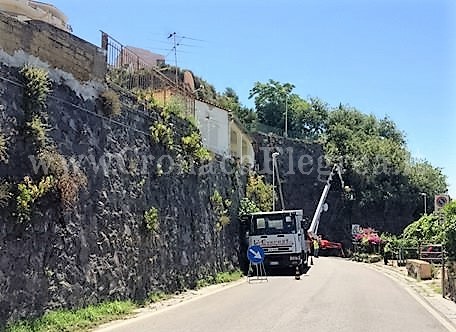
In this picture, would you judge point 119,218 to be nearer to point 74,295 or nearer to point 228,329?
point 74,295

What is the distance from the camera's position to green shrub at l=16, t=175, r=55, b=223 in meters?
11.6

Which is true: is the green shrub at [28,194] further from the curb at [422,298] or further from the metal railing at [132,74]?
the curb at [422,298]

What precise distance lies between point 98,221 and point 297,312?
18.2 feet

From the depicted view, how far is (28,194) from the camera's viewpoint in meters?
11.7

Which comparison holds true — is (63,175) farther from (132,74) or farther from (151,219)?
(132,74)

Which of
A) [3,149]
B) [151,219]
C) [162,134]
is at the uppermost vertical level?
[162,134]

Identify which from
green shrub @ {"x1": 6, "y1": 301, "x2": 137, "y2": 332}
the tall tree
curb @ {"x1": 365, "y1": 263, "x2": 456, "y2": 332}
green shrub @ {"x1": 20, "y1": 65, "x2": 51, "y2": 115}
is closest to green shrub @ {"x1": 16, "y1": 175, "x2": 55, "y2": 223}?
green shrub @ {"x1": 20, "y1": 65, "x2": 51, "y2": 115}

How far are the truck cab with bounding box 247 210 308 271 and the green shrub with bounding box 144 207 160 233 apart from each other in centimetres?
1042

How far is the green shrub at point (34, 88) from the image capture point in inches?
491

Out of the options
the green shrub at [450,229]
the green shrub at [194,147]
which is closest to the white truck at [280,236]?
the green shrub at [194,147]

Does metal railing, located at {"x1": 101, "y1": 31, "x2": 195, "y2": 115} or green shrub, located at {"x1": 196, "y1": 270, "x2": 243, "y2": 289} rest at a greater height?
metal railing, located at {"x1": 101, "y1": 31, "x2": 195, "y2": 115}

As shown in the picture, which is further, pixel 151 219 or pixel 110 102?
pixel 151 219

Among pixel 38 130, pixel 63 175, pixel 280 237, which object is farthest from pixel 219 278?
pixel 38 130

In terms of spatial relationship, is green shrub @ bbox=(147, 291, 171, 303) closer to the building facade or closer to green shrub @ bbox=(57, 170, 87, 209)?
green shrub @ bbox=(57, 170, 87, 209)
